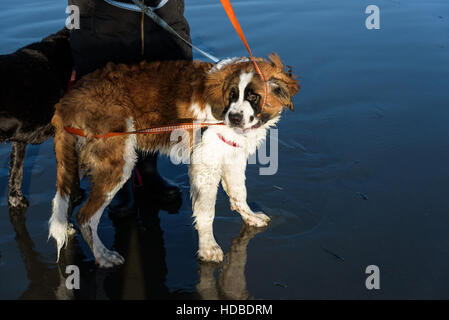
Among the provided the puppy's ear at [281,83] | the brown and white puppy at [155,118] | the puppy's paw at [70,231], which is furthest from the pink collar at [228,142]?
the puppy's paw at [70,231]

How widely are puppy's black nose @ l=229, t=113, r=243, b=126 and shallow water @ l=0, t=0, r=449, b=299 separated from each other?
3.40 feet

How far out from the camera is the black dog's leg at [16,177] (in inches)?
163

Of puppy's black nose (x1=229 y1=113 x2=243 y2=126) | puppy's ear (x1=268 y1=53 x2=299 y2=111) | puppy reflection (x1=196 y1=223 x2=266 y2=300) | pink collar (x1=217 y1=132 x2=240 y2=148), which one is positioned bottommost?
puppy reflection (x1=196 y1=223 x2=266 y2=300)

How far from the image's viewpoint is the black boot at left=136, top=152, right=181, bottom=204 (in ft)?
13.8

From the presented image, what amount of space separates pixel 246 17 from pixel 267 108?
216 inches

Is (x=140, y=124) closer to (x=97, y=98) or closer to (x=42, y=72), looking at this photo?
(x=97, y=98)

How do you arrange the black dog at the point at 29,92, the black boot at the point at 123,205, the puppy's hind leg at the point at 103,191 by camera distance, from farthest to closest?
the black boot at the point at 123,205
the black dog at the point at 29,92
the puppy's hind leg at the point at 103,191

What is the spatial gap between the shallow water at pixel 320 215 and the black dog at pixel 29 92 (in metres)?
0.42

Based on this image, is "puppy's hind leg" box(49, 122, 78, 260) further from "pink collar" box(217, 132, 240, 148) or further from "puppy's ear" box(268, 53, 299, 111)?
"puppy's ear" box(268, 53, 299, 111)

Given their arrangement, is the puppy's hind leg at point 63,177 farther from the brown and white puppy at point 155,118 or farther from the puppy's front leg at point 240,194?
the puppy's front leg at point 240,194

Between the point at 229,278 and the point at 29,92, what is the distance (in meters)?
2.12

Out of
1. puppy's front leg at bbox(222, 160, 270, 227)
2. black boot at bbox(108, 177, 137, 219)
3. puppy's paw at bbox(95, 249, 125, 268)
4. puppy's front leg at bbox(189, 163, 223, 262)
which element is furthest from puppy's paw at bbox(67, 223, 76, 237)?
puppy's front leg at bbox(222, 160, 270, 227)

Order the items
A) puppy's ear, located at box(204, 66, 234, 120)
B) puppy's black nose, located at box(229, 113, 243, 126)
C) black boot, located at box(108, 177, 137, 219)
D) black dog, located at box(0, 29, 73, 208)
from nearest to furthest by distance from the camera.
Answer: puppy's black nose, located at box(229, 113, 243, 126) → puppy's ear, located at box(204, 66, 234, 120) → black dog, located at box(0, 29, 73, 208) → black boot, located at box(108, 177, 137, 219)

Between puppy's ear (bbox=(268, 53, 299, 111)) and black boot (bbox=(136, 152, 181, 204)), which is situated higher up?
puppy's ear (bbox=(268, 53, 299, 111))
